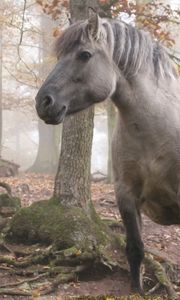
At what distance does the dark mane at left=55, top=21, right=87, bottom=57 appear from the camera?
4023mm

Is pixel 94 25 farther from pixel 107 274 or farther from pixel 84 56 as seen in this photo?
pixel 107 274

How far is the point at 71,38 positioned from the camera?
4027 millimetres

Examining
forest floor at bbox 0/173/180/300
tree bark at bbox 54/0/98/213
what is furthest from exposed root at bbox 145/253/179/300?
tree bark at bbox 54/0/98/213

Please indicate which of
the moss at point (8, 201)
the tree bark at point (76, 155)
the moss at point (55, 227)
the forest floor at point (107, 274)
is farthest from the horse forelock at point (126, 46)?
the moss at point (8, 201)

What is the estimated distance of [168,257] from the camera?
6.12 metres

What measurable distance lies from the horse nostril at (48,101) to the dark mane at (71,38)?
0.55m

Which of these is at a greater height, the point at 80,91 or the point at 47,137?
the point at 80,91

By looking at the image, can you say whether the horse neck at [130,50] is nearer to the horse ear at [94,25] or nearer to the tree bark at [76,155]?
the horse ear at [94,25]

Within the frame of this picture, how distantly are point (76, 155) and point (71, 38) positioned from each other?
2592 millimetres

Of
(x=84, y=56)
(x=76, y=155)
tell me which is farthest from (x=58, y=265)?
(x=84, y=56)

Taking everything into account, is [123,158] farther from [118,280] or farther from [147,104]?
[118,280]

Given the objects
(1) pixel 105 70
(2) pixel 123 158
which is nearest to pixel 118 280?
(2) pixel 123 158

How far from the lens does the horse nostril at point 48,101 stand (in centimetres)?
378

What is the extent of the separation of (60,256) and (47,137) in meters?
14.8
